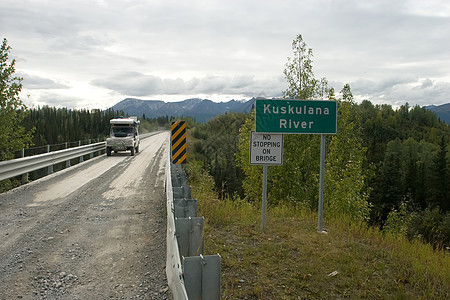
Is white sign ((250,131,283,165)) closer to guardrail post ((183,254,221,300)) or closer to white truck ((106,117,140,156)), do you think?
guardrail post ((183,254,221,300))

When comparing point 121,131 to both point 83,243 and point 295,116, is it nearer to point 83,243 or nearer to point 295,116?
point 295,116

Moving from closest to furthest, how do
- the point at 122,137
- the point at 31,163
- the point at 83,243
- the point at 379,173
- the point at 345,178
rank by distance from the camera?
the point at 83,243
the point at 31,163
the point at 345,178
the point at 122,137
the point at 379,173

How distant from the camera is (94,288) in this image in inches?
173

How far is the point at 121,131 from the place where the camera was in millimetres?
25016

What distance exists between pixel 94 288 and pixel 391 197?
60.8 meters

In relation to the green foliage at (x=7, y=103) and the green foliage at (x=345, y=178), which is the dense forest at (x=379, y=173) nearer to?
the green foliage at (x=345, y=178)

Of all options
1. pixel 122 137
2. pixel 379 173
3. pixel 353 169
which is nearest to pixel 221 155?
pixel 379 173

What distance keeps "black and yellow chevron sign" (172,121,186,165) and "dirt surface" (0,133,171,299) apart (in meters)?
1.15

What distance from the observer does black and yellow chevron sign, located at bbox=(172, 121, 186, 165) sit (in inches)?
432

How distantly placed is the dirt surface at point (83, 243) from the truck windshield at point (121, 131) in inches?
551

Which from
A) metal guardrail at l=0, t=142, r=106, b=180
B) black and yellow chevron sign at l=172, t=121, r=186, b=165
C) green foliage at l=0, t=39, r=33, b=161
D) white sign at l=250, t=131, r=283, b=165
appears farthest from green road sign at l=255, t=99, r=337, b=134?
green foliage at l=0, t=39, r=33, b=161

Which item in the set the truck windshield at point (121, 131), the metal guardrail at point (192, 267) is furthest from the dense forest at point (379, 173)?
the truck windshield at point (121, 131)

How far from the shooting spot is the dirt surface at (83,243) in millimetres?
4422

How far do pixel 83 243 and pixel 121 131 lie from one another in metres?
19.8
